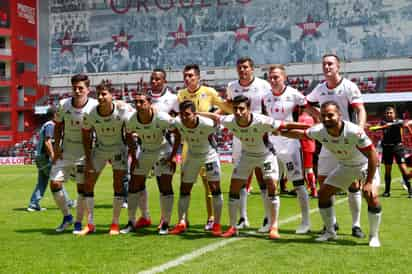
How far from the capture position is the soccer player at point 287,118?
9000 millimetres

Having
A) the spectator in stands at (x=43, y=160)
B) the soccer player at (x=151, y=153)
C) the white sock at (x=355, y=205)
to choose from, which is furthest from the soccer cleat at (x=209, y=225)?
the spectator in stands at (x=43, y=160)

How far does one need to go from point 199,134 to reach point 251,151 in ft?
2.54

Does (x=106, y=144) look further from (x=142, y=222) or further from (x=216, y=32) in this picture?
(x=216, y=32)

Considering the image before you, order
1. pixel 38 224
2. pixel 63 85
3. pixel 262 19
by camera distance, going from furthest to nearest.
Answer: pixel 63 85 → pixel 262 19 → pixel 38 224

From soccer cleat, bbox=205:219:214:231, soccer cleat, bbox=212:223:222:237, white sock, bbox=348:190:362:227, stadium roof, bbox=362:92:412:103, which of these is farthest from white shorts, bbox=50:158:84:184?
stadium roof, bbox=362:92:412:103

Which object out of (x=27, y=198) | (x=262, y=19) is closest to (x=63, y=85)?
(x=262, y=19)

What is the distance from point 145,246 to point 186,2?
151 feet

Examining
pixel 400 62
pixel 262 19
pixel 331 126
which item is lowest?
pixel 331 126

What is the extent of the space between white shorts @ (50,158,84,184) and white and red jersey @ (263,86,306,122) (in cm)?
298

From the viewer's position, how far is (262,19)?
49375 mm

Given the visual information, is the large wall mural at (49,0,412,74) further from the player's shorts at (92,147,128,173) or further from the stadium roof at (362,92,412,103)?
the player's shorts at (92,147,128,173)

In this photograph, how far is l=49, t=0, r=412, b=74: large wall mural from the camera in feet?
152

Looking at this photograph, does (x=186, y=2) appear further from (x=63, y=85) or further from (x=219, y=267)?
(x=219, y=267)

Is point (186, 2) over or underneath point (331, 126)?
over
